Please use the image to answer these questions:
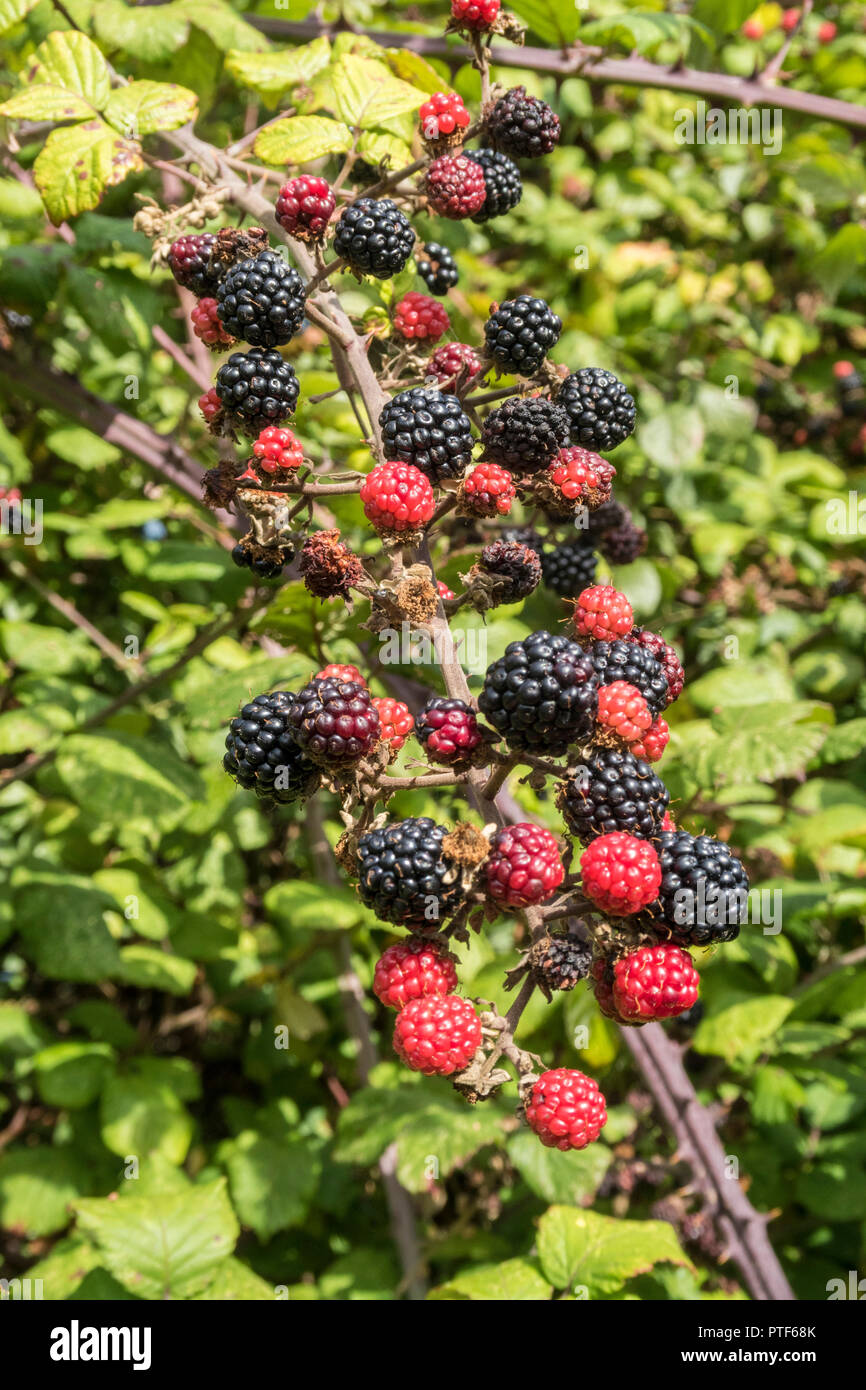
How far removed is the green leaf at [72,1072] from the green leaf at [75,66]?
2746 mm

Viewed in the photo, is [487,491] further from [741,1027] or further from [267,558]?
[741,1027]

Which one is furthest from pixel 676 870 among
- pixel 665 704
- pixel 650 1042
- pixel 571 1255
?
pixel 571 1255

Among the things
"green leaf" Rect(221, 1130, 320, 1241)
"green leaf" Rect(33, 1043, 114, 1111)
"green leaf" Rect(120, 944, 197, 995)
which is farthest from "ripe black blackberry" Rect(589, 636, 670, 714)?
"green leaf" Rect(33, 1043, 114, 1111)

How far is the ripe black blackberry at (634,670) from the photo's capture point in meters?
1.55

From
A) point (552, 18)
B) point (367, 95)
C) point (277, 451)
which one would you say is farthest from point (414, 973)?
point (552, 18)

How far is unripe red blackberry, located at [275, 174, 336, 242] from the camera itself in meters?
1.81

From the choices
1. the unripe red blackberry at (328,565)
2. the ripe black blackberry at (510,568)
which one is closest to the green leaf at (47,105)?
the unripe red blackberry at (328,565)

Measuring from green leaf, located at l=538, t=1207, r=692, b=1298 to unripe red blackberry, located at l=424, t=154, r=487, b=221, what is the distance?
91.5 inches

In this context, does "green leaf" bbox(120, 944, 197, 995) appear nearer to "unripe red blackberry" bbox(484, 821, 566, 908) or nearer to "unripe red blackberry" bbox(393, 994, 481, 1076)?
"unripe red blackberry" bbox(393, 994, 481, 1076)

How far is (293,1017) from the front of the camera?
3359 millimetres

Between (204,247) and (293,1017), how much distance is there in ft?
7.93

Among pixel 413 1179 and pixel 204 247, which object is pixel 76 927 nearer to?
pixel 413 1179

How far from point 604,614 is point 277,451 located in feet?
2.01

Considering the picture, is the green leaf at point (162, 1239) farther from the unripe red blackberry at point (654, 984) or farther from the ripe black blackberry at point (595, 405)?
the ripe black blackberry at point (595, 405)
